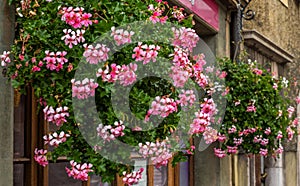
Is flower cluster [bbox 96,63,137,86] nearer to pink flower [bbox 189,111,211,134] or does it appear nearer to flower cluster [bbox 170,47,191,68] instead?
flower cluster [bbox 170,47,191,68]

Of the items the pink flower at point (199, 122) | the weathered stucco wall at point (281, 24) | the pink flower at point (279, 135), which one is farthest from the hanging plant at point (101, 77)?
the weathered stucco wall at point (281, 24)

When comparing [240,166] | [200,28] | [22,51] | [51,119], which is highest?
[200,28]

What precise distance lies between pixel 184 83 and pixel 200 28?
11.0 ft

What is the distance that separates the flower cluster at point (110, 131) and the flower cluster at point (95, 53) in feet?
0.98

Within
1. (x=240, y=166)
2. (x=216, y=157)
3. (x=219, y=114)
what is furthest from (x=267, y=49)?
(x=219, y=114)

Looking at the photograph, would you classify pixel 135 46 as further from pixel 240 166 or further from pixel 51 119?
pixel 240 166

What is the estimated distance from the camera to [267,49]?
8914mm

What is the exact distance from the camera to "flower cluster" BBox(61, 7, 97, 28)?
298cm

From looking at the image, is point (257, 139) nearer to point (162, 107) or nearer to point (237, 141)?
point (237, 141)

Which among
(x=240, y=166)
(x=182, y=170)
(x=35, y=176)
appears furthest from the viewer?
(x=240, y=166)

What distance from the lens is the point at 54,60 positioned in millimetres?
2973

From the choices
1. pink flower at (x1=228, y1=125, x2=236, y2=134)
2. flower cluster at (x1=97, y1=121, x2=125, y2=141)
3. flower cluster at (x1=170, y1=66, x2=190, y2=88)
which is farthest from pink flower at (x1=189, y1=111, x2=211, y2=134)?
pink flower at (x1=228, y1=125, x2=236, y2=134)

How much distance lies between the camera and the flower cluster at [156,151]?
10.3 feet

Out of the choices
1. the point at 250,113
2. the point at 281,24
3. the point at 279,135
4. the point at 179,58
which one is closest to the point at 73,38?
the point at 179,58
